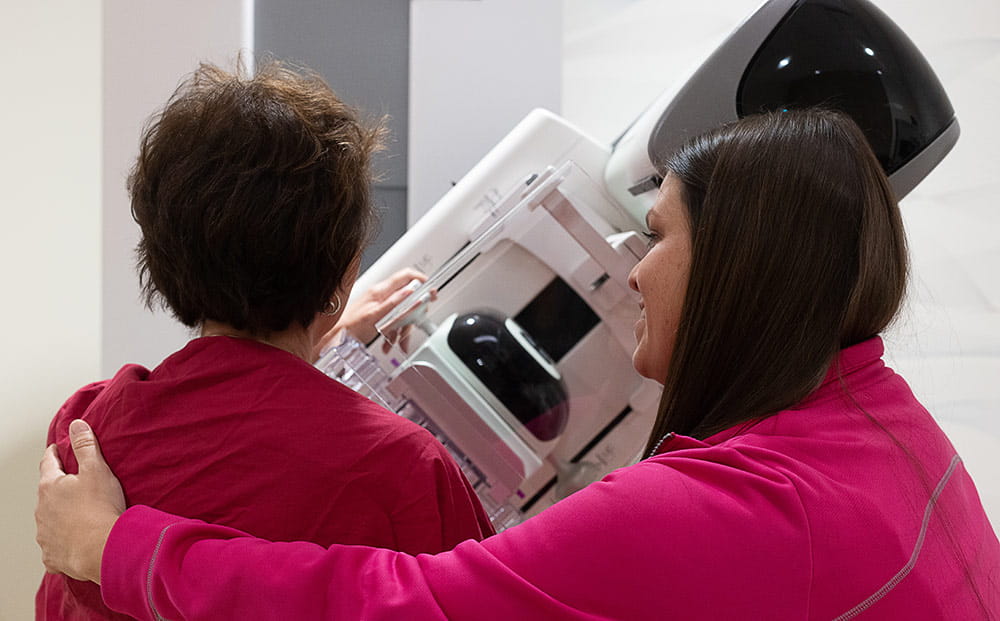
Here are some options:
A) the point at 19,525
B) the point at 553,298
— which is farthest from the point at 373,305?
the point at 19,525

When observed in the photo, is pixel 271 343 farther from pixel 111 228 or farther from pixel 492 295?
pixel 111 228

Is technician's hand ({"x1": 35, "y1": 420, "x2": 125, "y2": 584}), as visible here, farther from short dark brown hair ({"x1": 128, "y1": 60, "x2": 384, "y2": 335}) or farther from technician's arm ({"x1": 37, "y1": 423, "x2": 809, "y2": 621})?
short dark brown hair ({"x1": 128, "y1": 60, "x2": 384, "y2": 335})

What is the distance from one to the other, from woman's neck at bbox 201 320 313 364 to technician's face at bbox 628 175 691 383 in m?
0.40

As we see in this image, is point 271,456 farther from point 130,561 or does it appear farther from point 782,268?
point 782,268

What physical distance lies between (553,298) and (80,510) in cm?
82

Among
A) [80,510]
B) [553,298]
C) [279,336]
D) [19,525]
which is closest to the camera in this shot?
[80,510]

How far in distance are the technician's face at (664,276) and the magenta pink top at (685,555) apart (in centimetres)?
20

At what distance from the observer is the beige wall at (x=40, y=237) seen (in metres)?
1.89

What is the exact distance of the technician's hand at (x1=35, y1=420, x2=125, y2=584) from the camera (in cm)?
89

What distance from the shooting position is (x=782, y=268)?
911 millimetres

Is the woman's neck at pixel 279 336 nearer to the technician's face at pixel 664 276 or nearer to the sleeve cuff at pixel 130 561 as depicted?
the sleeve cuff at pixel 130 561

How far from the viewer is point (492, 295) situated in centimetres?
149

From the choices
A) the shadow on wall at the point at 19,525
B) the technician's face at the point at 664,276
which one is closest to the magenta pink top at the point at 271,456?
the technician's face at the point at 664,276

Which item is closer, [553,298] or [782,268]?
[782,268]
